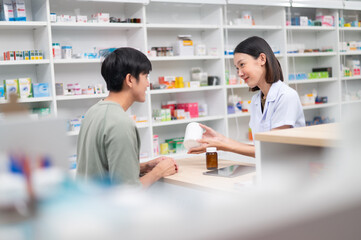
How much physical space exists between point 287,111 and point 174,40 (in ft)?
10.6

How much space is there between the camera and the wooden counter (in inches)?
71.4

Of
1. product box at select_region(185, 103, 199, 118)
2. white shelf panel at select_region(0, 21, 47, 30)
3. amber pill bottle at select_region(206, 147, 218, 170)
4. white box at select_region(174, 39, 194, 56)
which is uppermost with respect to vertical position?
white shelf panel at select_region(0, 21, 47, 30)

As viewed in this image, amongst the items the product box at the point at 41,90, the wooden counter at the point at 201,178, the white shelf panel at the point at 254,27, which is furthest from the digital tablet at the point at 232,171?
the white shelf panel at the point at 254,27

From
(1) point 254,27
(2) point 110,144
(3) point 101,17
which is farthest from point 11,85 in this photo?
(1) point 254,27

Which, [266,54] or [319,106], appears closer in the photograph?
[266,54]

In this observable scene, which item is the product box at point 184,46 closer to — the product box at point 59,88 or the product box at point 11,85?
the product box at point 59,88

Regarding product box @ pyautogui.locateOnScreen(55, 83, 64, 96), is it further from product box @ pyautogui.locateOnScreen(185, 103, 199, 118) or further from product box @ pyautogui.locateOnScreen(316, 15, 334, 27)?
product box @ pyautogui.locateOnScreen(316, 15, 334, 27)

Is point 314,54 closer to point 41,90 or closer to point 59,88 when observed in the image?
point 59,88

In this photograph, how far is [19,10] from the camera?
4082 millimetres

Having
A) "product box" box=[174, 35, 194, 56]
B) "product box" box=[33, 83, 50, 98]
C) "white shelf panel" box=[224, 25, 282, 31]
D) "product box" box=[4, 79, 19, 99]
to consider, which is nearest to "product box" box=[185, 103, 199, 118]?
"product box" box=[174, 35, 194, 56]

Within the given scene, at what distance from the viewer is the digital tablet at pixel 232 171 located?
204 centimetres

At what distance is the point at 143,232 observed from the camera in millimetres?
385

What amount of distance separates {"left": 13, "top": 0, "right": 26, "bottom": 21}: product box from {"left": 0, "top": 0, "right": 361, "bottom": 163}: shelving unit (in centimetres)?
8

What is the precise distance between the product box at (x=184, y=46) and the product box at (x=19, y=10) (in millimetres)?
1763
